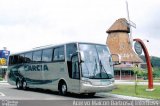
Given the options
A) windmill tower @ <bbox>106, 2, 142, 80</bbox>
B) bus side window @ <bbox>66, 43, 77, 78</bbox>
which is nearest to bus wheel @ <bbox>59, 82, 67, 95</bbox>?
bus side window @ <bbox>66, 43, 77, 78</bbox>

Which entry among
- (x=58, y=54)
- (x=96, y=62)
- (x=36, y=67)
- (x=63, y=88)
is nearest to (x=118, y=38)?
(x=36, y=67)

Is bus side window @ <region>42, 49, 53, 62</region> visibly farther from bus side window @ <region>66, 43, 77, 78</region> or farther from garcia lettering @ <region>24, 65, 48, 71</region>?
bus side window @ <region>66, 43, 77, 78</region>

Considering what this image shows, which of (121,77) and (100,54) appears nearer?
(100,54)

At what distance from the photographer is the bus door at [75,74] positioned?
20.0 metres

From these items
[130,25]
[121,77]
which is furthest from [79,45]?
[121,77]

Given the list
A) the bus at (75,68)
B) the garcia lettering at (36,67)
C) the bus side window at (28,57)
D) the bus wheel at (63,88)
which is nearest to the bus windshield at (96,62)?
the bus at (75,68)

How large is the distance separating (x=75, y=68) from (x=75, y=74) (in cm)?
33

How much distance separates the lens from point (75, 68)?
20.4m

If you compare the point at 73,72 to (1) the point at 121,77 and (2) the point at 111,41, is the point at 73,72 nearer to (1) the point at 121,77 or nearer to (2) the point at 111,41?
(1) the point at 121,77

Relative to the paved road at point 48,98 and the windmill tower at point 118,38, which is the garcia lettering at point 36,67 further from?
the windmill tower at point 118,38

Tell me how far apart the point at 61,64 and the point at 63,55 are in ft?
1.87

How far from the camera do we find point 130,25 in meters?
29.6

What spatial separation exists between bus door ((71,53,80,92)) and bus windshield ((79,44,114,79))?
0.41m

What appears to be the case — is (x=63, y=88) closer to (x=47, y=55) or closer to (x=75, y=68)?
(x=75, y=68)
